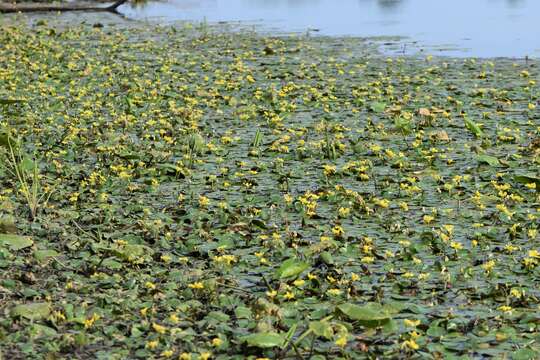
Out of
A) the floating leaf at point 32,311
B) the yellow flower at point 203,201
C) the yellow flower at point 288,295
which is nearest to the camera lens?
the floating leaf at point 32,311

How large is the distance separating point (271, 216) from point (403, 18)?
14.2 m

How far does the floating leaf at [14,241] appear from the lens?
5908mm

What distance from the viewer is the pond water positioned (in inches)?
616

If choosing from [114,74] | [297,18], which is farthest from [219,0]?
[114,74]

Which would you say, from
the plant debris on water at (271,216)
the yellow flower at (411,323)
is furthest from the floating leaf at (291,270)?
the yellow flower at (411,323)

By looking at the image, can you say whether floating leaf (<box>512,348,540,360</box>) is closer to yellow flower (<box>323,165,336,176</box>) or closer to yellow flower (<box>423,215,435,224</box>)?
yellow flower (<box>423,215,435,224</box>)

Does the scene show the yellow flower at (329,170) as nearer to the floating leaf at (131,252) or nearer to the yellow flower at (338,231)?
the yellow flower at (338,231)

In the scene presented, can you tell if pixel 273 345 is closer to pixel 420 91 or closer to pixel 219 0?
pixel 420 91

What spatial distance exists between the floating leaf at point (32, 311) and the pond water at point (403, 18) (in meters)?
→ 10.5

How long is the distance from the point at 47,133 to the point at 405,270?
466cm

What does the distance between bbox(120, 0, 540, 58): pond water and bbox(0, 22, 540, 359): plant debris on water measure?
3417 millimetres

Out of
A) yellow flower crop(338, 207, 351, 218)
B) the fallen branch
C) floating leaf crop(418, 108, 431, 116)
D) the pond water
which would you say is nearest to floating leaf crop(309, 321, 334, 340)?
yellow flower crop(338, 207, 351, 218)

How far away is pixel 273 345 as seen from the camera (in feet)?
14.8

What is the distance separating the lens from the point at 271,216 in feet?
22.1
